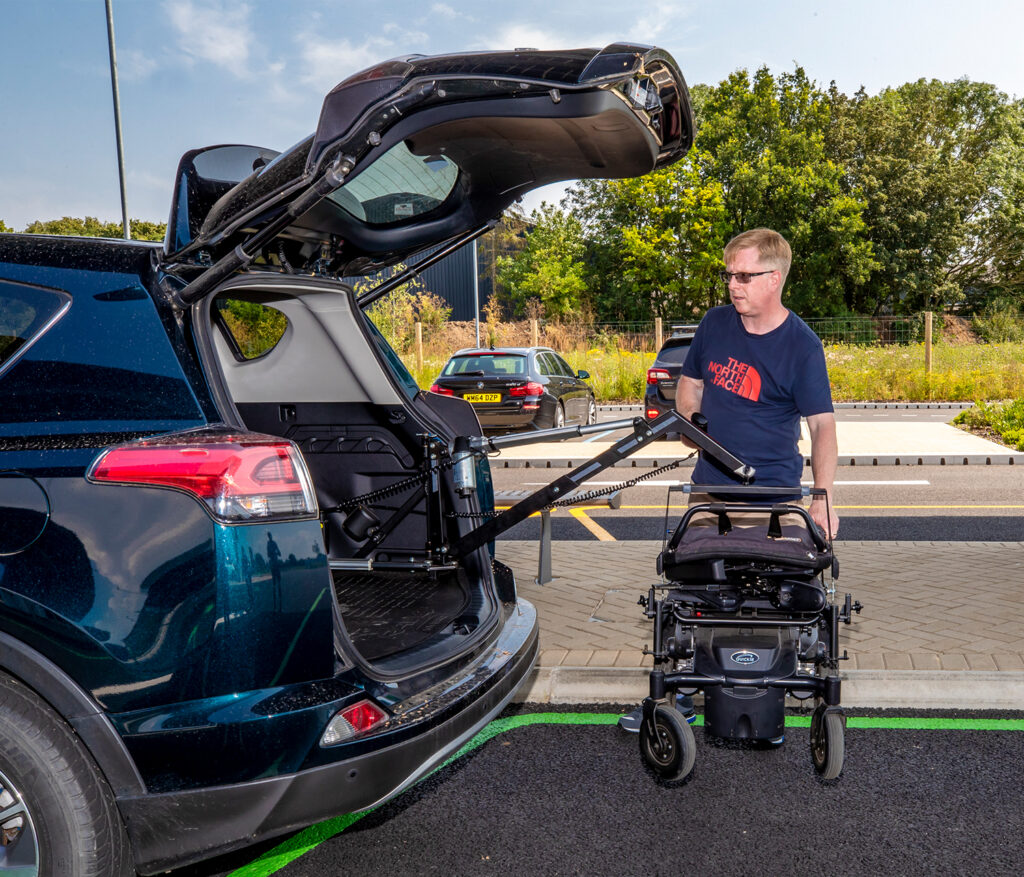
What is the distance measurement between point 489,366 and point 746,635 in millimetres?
13170

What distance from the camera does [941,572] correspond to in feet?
20.2

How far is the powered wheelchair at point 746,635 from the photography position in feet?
10.5

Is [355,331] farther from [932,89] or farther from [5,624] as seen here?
[932,89]

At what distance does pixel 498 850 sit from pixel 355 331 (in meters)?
2.09

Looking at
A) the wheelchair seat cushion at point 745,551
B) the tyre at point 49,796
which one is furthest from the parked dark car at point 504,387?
the tyre at point 49,796

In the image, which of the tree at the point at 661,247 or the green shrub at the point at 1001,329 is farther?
the tree at the point at 661,247

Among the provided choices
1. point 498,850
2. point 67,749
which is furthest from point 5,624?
point 498,850

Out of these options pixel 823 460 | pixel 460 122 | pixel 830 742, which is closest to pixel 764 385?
pixel 823 460

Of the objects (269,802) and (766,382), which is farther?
(766,382)

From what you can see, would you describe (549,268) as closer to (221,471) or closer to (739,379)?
(739,379)

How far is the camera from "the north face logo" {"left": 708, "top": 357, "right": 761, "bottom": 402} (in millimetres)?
3717

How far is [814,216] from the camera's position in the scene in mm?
46625

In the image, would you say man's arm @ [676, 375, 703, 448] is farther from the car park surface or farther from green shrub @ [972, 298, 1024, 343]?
green shrub @ [972, 298, 1024, 343]

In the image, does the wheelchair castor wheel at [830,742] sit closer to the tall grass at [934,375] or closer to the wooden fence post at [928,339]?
the tall grass at [934,375]
